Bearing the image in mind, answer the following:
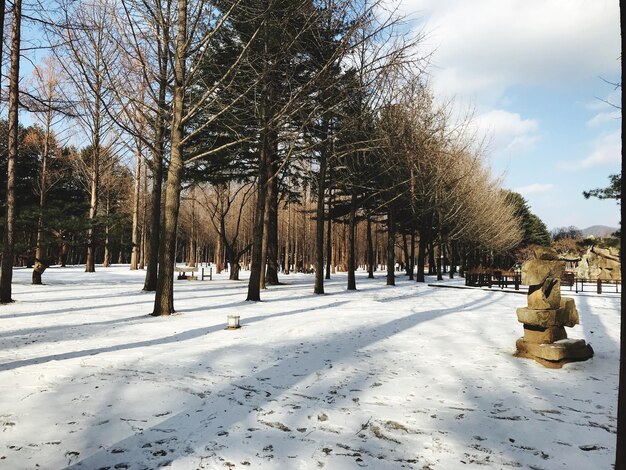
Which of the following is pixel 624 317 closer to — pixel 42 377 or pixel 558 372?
pixel 558 372

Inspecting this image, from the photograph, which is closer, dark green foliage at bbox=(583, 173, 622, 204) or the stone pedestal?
the stone pedestal

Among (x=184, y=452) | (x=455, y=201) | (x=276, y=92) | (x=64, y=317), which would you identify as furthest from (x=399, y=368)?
(x=455, y=201)

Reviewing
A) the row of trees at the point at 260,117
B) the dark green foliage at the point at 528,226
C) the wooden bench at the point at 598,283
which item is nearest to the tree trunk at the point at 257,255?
the row of trees at the point at 260,117

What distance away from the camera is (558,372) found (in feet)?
18.8

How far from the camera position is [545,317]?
616cm

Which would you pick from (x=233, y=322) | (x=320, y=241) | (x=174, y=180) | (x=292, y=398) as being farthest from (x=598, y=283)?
(x=292, y=398)

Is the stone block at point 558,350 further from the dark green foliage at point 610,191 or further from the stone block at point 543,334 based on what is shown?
the dark green foliage at point 610,191

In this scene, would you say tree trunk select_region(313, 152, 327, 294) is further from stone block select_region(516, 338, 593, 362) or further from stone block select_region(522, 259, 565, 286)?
stone block select_region(516, 338, 593, 362)

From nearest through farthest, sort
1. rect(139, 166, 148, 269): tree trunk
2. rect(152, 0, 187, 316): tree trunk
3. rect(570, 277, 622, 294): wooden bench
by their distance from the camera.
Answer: rect(152, 0, 187, 316): tree trunk, rect(570, 277, 622, 294): wooden bench, rect(139, 166, 148, 269): tree trunk

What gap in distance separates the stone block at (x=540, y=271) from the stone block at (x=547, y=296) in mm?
91

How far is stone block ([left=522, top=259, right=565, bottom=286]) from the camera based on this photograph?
21.1ft

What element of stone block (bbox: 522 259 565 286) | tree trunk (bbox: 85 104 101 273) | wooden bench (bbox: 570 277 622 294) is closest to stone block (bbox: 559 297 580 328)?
stone block (bbox: 522 259 565 286)

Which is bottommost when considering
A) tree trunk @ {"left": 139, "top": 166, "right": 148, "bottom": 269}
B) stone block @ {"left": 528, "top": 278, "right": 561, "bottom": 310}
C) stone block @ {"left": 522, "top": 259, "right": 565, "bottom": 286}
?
stone block @ {"left": 528, "top": 278, "right": 561, "bottom": 310}

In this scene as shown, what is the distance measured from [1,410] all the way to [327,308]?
8.25m
